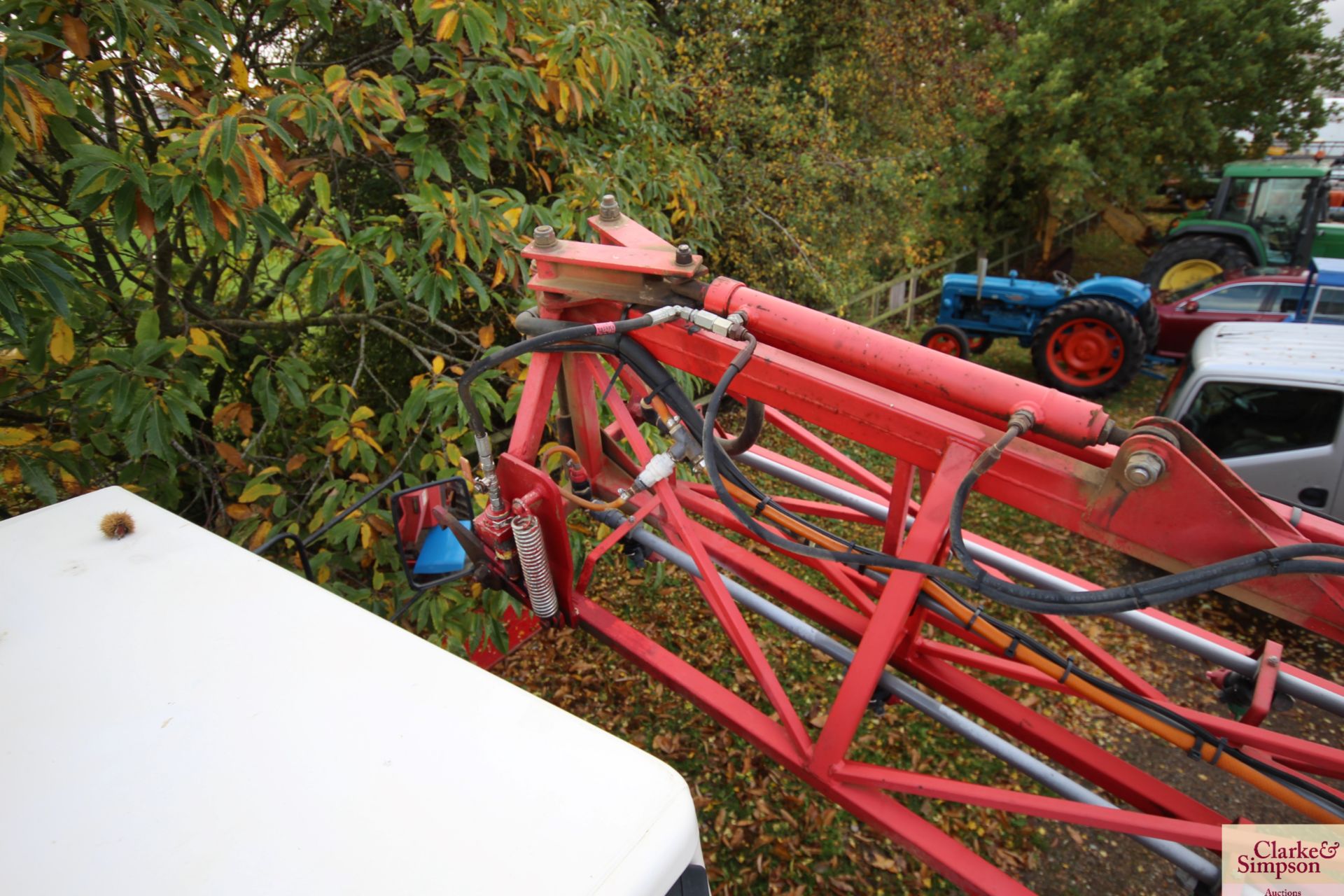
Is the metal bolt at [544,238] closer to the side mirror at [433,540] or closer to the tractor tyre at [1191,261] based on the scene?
the side mirror at [433,540]

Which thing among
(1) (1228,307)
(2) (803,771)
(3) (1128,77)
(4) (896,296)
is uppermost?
(3) (1128,77)

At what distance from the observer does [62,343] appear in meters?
2.42

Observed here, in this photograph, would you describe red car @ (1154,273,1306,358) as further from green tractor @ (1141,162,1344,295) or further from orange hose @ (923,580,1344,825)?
orange hose @ (923,580,1344,825)

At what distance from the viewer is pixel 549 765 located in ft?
4.10

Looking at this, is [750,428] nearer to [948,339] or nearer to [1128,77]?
[948,339]

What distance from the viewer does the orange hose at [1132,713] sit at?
6.73 ft

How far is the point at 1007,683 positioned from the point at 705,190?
451cm

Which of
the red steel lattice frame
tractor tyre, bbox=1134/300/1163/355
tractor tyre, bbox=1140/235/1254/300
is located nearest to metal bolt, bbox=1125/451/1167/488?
the red steel lattice frame

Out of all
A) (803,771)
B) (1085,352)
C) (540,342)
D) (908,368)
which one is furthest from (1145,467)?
(1085,352)

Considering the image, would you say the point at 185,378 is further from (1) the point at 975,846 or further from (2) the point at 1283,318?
(2) the point at 1283,318

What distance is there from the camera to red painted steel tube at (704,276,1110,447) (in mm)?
1780

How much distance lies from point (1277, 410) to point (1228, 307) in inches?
179

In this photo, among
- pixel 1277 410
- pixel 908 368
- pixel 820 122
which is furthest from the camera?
pixel 820 122

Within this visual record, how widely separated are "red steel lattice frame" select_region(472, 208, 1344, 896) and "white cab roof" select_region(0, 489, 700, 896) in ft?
3.91
